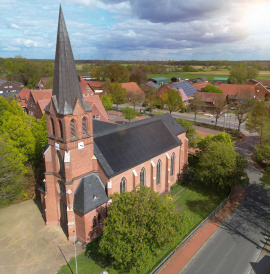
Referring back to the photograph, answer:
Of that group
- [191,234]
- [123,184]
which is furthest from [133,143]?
[191,234]

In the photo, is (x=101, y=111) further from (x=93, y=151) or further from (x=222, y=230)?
(x=222, y=230)

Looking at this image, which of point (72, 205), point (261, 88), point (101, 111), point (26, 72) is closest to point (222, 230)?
point (72, 205)

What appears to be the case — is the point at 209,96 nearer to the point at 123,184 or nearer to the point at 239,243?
the point at 123,184

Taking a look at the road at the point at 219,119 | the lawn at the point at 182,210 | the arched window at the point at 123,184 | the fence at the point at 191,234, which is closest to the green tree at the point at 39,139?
the arched window at the point at 123,184

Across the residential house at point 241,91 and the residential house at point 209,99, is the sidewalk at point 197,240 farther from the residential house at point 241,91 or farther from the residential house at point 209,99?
the residential house at point 241,91

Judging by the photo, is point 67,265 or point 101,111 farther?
point 101,111

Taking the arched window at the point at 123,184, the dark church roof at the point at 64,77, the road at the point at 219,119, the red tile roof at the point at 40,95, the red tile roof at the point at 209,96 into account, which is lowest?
the road at the point at 219,119

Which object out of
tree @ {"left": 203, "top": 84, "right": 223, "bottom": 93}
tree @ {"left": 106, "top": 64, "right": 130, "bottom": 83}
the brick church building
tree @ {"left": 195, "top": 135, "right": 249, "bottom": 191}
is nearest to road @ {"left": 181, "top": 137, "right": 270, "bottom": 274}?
tree @ {"left": 195, "top": 135, "right": 249, "bottom": 191}

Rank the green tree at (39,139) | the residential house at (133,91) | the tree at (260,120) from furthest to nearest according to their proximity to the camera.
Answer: the residential house at (133,91), the tree at (260,120), the green tree at (39,139)
